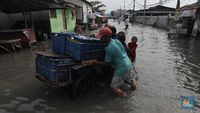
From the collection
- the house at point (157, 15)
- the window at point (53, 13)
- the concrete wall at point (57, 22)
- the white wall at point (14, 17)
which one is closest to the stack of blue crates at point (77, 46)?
the concrete wall at point (57, 22)

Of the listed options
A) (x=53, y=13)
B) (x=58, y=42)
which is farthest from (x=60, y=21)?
(x=58, y=42)

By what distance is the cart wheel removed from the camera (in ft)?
16.9

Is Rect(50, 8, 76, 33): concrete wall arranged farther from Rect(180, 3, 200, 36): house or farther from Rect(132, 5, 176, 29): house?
Rect(132, 5, 176, 29): house

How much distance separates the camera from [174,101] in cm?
563

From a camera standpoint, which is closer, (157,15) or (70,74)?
(70,74)

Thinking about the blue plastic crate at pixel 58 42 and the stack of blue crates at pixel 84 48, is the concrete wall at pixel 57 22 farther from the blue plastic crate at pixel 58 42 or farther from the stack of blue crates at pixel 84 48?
the stack of blue crates at pixel 84 48

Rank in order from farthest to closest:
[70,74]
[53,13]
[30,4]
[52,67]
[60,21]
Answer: [60,21]
[53,13]
[30,4]
[70,74]
[52,67]

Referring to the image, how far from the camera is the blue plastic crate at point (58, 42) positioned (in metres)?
5.77

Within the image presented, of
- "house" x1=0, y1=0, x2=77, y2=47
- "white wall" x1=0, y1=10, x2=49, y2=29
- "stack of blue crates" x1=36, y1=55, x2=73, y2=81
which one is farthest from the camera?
"white wall" x1=0, y1=10, x2=49, y2=29

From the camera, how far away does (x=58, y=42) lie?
19.5 feet

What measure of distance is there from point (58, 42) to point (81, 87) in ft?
5.24

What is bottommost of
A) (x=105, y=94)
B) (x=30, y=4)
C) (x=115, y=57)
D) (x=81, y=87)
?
(x=105, y=94)

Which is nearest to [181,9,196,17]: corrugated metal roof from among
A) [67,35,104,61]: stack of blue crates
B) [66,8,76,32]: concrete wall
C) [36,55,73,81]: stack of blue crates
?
[66,8,76,32]: concrete wall

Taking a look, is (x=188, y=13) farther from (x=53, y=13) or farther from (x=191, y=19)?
(x=53, y=13)
